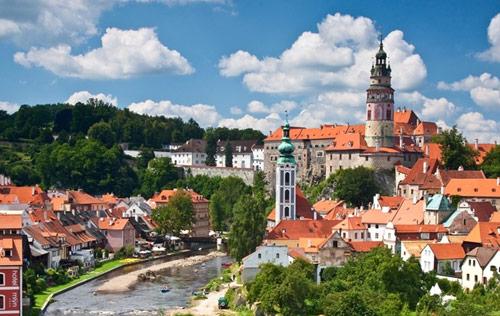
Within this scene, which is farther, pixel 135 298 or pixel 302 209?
pixel 302 209

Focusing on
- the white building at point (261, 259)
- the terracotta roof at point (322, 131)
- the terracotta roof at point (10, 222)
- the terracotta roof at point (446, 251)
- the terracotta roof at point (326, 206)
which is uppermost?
the terracotta roof at point (322, 131)

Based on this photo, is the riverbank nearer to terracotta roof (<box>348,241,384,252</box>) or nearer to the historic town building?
terracotta roof (<box>348,241,384,252</box>)

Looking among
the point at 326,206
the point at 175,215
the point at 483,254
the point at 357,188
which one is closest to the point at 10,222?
the point at 483,254

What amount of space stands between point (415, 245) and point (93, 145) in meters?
62.9

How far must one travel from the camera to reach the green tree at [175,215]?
74312 mm

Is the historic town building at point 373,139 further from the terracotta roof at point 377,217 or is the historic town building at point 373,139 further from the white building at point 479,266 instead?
the white building at point 479,266

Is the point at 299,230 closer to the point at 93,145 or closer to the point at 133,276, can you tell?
the point at 133,276

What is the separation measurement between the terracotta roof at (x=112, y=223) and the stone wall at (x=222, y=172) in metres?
30.9

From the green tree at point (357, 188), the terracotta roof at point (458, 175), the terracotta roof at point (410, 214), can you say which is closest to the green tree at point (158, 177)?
the green tree at point (357, 188)

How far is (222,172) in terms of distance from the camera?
10019 cm

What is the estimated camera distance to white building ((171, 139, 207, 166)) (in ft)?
381

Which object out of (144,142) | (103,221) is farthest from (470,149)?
(144,142)

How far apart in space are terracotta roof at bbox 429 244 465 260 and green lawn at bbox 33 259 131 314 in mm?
20604

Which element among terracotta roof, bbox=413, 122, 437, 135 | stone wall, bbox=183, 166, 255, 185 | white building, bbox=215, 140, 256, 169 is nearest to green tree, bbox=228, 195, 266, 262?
terracotta roof, bbox=413, 122, 437, 135
